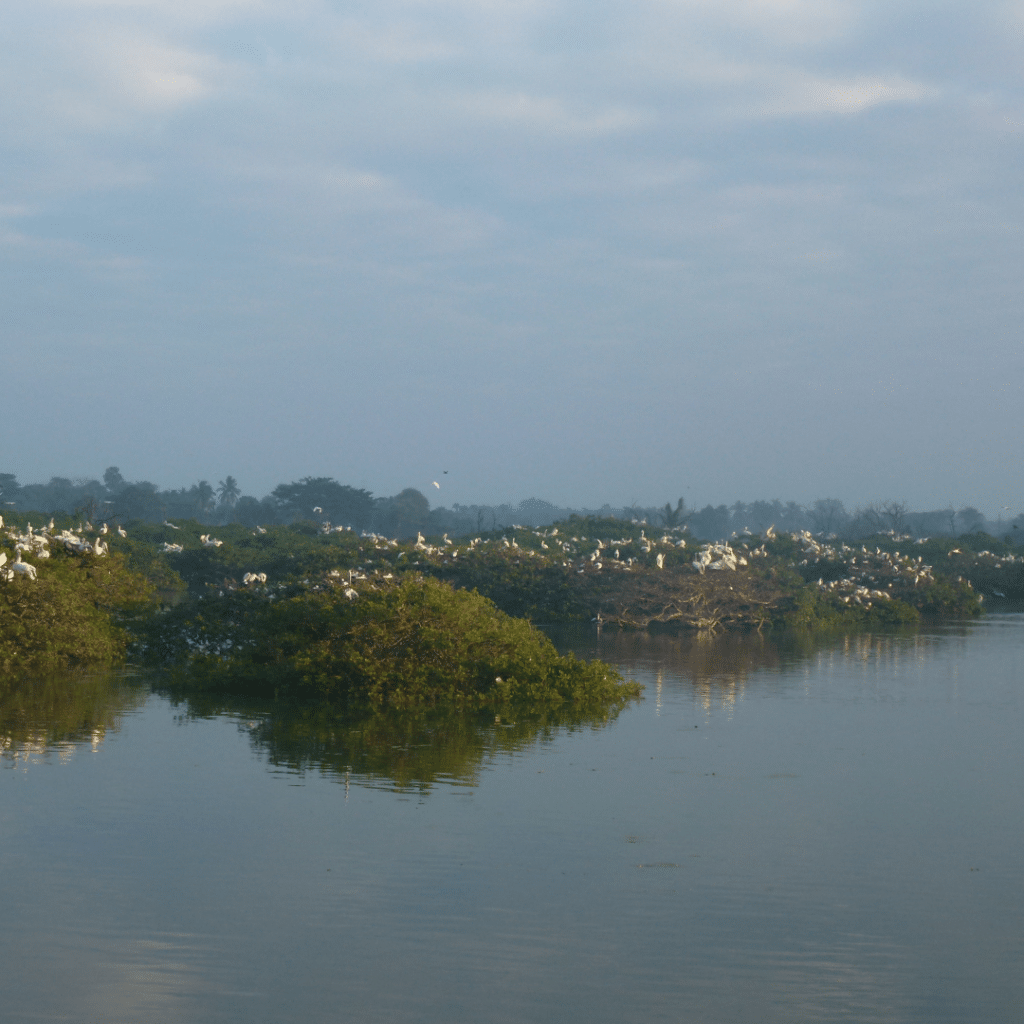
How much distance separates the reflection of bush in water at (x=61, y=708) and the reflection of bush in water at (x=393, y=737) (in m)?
1.17

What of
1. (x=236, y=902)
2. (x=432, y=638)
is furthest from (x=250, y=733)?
(x=236, y=902)

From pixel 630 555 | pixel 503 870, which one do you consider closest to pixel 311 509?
pixel 630 555

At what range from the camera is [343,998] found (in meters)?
7.31

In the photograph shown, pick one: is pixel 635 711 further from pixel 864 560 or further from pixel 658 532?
pixel 658 532

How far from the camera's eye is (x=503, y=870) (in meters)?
9.87

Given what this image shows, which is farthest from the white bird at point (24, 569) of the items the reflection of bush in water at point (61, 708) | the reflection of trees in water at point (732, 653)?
the reflection of trees in water at point (732, 653)

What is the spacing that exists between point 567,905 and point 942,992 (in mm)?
2649

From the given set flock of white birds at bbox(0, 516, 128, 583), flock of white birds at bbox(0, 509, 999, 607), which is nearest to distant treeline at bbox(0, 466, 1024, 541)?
flock of white birds at bbox(0, 509, 999, 607)

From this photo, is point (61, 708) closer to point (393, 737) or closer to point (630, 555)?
point (393, 737)

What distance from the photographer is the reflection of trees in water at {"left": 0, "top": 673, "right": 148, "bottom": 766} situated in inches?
563

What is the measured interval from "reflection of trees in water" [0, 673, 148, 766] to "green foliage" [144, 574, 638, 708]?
1.87 metres

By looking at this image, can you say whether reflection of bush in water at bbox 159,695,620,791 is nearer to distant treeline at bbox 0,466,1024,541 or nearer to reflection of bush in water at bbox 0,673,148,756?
reflection of bush in water at bbox 0,673,148,756

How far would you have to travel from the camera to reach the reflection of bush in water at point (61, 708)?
14.9 metres

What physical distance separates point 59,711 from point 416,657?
4884mm
